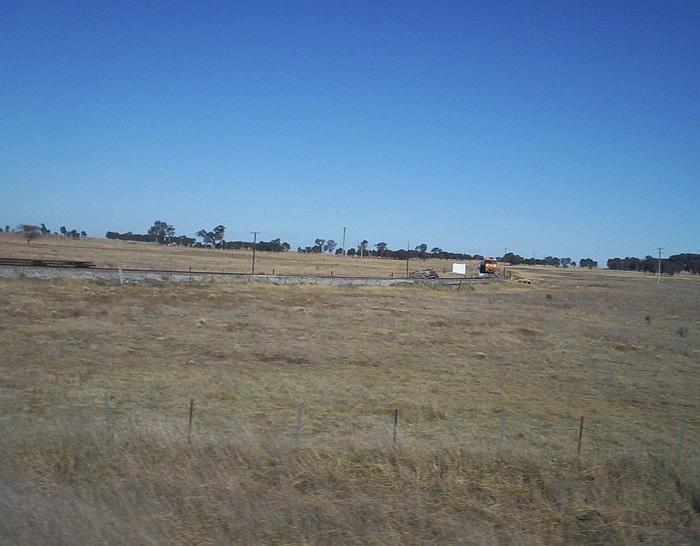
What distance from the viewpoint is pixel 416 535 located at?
19.8 feet

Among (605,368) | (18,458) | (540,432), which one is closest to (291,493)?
(18,458)

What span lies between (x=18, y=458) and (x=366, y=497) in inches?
167

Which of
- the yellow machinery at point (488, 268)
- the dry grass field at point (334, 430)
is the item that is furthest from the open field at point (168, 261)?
the dry grass field at point (334, 430)

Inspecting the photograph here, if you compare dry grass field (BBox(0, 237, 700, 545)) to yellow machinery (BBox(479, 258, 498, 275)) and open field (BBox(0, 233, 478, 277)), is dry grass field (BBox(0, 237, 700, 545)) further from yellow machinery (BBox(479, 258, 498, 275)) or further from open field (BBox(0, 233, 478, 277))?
yellow machinery (BBox(479, 258, 498, 275))

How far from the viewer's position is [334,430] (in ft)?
44.5

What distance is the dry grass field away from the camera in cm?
629

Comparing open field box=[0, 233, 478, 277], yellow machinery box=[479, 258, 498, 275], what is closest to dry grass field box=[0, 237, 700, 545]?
open field box=[0, 233, 478, 277]

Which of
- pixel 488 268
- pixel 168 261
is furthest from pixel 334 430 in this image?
pixel 488 268

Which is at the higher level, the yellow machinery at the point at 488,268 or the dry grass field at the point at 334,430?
the yellow machinery at the point at 488,268

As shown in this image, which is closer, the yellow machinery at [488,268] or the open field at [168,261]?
the open field at [168,261]

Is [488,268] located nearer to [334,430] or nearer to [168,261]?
[168,261]

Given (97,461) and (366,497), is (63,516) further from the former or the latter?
(366,497)

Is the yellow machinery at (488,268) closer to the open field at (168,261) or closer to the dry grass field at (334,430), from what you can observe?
the open field at (168,261)

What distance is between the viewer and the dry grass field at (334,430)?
6293mm
